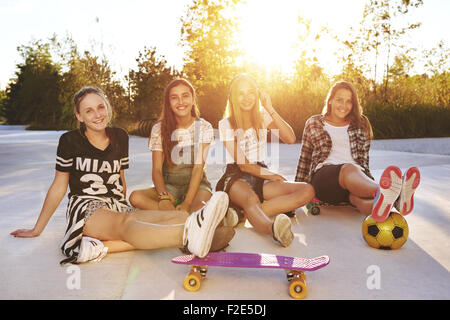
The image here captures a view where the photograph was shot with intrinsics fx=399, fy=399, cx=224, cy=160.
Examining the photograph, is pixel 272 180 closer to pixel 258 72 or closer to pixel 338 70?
pixel 258 72

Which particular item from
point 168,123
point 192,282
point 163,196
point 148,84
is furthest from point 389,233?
point 148,84

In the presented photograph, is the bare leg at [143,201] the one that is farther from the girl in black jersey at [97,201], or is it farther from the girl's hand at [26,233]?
the girl's hand at [26,233]

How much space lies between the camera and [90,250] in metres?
2.37

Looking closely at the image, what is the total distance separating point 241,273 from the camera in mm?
2234

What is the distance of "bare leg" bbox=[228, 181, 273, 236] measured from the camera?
278 centimetres

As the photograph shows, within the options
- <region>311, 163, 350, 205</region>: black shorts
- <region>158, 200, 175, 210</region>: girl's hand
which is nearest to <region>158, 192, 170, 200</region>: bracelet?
<region>158, 200, 175, 210</region>: girl's hand

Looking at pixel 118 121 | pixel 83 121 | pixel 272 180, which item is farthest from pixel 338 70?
pixel 83 121

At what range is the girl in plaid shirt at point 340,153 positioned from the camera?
10.4 feet

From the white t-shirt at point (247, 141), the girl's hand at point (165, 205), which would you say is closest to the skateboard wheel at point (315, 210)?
the white t-shirt at point (247, 141)

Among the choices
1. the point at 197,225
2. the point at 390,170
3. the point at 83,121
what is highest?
the point at 83,121

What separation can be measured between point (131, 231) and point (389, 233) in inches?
64.8

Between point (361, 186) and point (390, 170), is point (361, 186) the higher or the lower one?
the lower one

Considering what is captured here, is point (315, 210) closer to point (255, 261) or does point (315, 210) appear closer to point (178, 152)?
point (178, 152)
